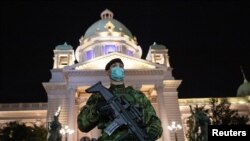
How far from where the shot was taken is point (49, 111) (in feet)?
123

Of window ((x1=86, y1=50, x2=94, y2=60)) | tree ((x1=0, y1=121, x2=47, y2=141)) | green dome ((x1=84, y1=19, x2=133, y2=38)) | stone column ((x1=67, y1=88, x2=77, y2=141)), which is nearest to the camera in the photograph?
tree ((x1=0, y1=121, x2=47, y2=141))

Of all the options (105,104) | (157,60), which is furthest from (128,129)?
(157,60)

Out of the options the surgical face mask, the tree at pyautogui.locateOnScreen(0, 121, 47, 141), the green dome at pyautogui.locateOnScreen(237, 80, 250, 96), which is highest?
the green dome at pyautogui.locateOnScreen(237, 80, 250, 96)

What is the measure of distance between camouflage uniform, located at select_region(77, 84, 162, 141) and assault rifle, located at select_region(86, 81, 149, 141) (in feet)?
0.41

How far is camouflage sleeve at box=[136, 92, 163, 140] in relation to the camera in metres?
5.55

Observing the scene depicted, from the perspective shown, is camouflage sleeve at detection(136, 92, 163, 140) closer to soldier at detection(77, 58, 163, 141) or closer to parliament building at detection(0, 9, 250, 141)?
soldier at detection(77, 58, 163, 141)

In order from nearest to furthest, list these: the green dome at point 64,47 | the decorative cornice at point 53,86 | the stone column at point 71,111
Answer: the stone column at point 71,111, the decorative cornice at point 53,86, the green dome at point 64,47

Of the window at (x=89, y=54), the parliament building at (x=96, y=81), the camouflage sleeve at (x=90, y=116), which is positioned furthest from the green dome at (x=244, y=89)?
the camouflage sleeve at (x=90, y=116)

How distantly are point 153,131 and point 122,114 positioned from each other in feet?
2.17

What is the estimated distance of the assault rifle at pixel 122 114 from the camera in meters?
5.17

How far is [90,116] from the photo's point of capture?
5.71 m

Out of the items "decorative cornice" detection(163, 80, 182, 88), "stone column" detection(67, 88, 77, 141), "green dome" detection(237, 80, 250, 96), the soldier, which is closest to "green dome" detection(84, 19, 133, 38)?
"decorative cornice" detection(163, 80, 182, 88)

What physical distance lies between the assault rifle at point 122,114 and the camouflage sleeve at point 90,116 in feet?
1.22

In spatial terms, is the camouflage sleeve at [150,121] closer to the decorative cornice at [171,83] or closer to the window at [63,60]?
the decorative cornice at [171,83]
